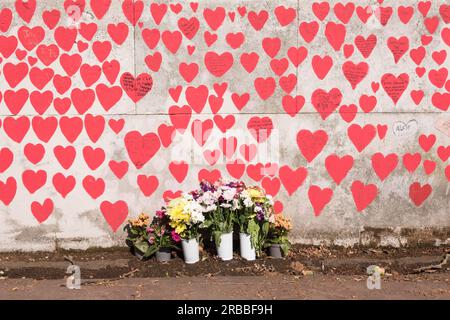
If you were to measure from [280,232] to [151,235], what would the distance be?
1.47 m

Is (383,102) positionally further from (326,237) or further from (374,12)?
(326,237)

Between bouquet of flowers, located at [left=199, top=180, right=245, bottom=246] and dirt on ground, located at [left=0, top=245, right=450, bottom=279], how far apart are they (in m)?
0.37

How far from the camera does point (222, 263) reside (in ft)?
17.9

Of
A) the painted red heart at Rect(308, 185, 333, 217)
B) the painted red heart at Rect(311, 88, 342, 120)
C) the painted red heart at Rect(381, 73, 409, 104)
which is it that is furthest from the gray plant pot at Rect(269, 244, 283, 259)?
the painted red heart at Rect(381, 73, 409, 104)

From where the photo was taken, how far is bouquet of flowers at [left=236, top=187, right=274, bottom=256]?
5.46 m

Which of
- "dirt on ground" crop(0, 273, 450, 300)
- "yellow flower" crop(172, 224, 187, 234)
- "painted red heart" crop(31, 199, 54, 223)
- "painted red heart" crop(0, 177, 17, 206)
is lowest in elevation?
"dirt on ground" crop(0, 273, 450, 300)

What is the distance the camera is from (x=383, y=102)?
19.5 feet

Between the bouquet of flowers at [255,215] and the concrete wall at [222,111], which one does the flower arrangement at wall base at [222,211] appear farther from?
the concrete wall at [222,111]

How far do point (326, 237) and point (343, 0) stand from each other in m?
2.84

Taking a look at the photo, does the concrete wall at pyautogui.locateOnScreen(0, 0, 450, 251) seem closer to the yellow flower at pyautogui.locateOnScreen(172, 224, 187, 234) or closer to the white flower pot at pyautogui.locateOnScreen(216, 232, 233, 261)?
the yellow flower at pyautogui.locateOnScreen(172, 224, 187, 234)

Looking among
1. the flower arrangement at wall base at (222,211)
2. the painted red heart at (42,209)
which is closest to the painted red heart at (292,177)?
the flower arrangement at wall base at (222,211)

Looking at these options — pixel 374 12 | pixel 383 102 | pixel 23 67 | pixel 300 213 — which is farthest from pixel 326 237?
pixel 23 67

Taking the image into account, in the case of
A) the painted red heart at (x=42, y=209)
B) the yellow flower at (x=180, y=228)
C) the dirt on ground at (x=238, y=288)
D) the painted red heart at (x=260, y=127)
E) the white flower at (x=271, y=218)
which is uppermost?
the painted red heart at (x=260, y=127)

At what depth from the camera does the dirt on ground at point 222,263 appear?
5293 mm
